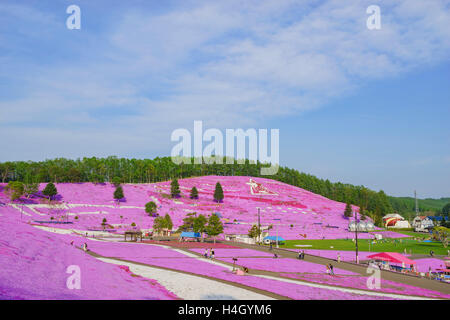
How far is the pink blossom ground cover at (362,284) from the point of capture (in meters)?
29.0

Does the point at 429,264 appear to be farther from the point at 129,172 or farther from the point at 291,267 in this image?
the point at 129,172

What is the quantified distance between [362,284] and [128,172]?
153 meters

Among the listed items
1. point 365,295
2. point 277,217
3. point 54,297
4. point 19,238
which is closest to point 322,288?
point 365,295

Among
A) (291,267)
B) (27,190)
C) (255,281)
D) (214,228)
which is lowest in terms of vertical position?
(291,267)

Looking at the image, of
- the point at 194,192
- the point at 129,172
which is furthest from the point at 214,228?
the point at 129,172

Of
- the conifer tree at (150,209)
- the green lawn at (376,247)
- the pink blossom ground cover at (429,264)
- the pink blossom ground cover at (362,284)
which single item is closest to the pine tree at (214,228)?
the green lawn at (376,247)

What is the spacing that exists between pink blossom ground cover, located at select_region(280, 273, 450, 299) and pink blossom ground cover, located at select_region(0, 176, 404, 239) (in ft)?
187

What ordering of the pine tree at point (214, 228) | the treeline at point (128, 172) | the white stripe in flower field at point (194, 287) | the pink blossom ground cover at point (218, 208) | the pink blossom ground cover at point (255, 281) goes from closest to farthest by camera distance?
the white stripe in flower field at point (194, 287), the pink blossom ground cover at point (255, 281), the pine tree at point (214, 228), the pink blossom ground cover at point (218, 208), the treeline at point (128, 172)

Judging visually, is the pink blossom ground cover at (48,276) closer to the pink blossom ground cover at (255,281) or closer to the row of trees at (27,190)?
the pink blossom ground cover at (255,281)

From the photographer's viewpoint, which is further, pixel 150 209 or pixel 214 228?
pixel 150 209

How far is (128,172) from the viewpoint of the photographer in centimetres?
17125

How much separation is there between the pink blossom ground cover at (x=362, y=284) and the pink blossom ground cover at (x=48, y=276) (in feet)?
51.2

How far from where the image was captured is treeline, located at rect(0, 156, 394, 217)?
463ft
